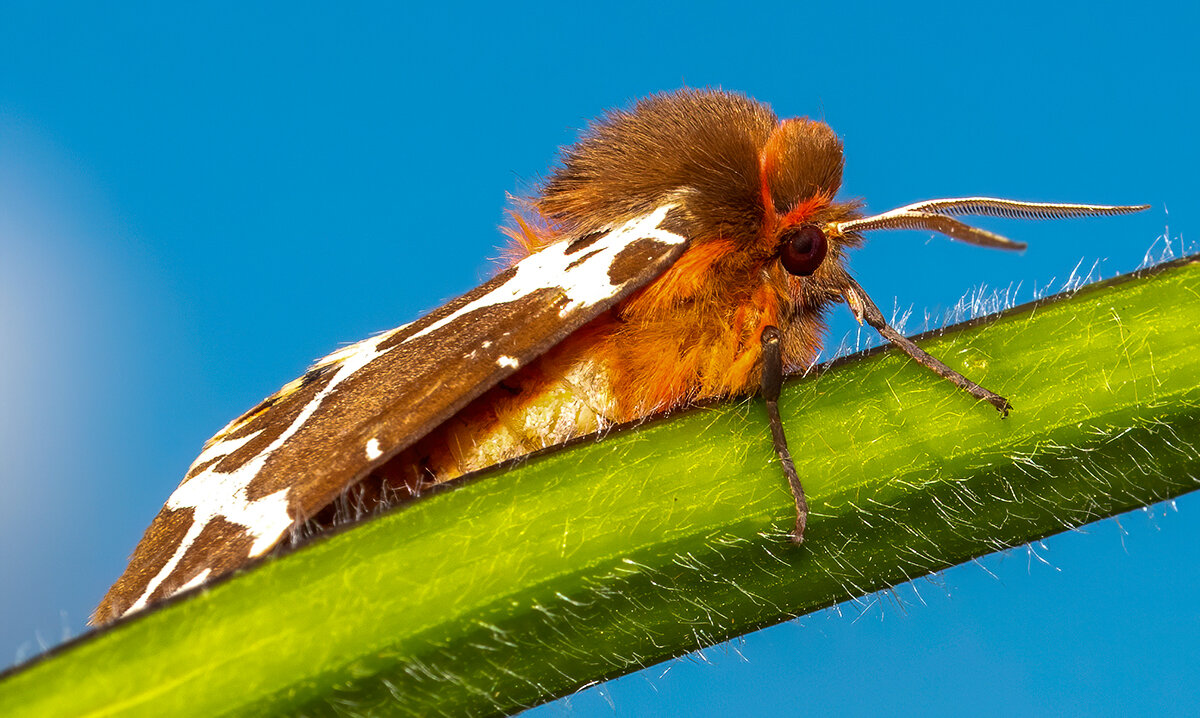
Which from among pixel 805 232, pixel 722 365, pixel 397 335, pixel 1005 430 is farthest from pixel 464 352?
pixel 1005 430

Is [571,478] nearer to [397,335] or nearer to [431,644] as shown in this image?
[431,644]

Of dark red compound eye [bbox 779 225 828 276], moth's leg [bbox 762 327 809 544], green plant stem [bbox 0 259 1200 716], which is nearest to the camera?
green plant stem [bbox 0 259 1200 716]

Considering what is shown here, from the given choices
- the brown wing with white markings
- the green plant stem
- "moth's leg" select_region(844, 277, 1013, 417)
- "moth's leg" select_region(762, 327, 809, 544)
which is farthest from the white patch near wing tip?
"moth's leg" select_region(844, 277, 1013, 417)

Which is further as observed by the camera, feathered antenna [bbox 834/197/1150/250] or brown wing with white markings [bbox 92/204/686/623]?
feathered antenna [bbox 834/197/1150/250]

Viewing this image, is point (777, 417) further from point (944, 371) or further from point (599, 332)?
point (599, 332)

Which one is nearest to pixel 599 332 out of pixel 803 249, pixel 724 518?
pixel 803 249

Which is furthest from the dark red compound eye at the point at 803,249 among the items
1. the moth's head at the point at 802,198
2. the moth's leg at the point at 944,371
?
the moth's leg at the point at 944,371

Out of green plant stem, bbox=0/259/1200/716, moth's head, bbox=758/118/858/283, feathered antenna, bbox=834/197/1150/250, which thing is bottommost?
green plant stem, bbox=0/259/1200/716

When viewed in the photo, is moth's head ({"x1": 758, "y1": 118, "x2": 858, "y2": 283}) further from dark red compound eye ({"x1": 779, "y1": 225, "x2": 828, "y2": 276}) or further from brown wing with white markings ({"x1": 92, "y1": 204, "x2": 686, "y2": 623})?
brown wing with white markings ({"x1": 92, "y1": 204, "x2": 686, "y2": 623})
